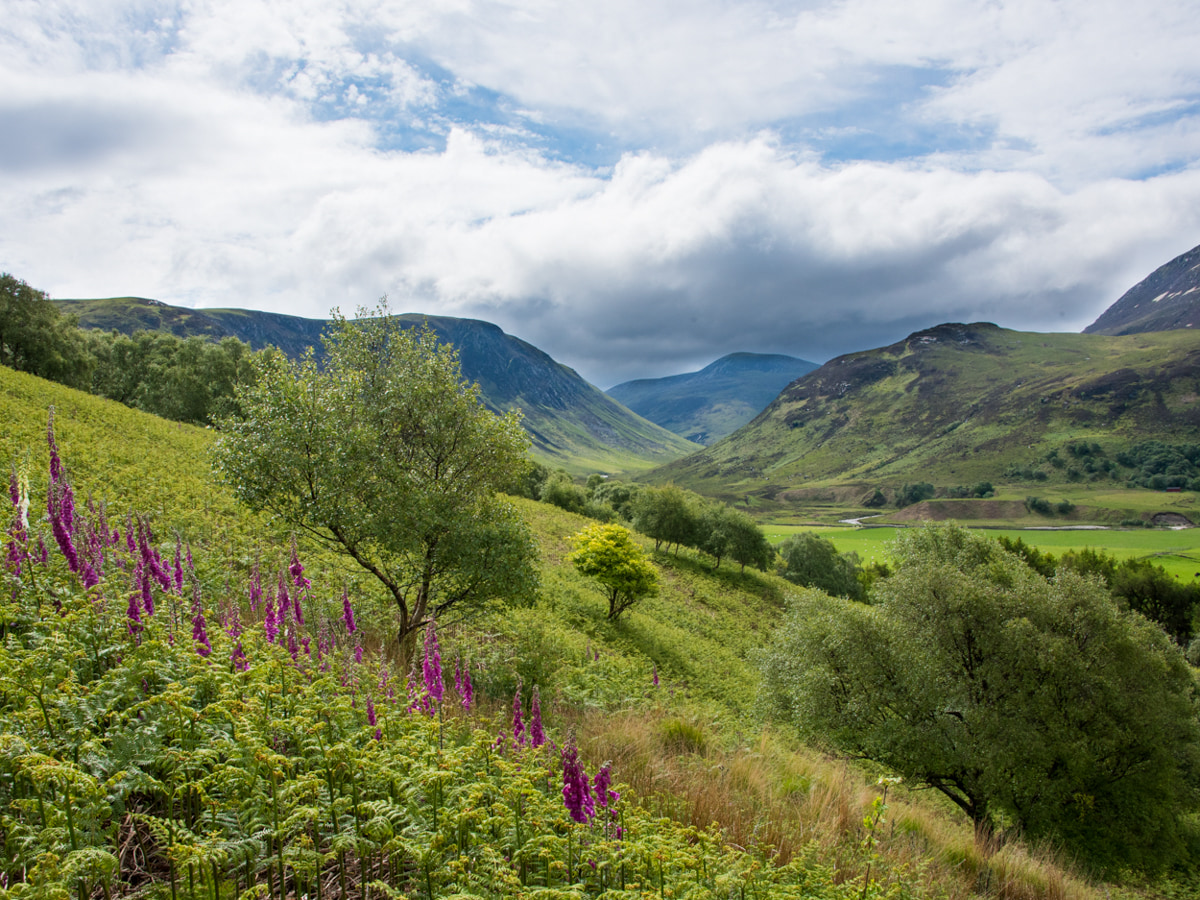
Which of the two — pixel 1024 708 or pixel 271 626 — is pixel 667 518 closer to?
pixel 1024 708

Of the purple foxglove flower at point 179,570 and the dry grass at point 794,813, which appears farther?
the purple foxglove flower at point 179,570

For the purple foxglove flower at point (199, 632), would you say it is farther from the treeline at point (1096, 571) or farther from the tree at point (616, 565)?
the treeline at point (1096, 571)

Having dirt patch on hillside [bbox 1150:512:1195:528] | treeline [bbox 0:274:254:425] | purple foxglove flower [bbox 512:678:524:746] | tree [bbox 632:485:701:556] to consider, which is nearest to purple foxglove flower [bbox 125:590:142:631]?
purple foxglove flower [bbox 512:678:524:746]

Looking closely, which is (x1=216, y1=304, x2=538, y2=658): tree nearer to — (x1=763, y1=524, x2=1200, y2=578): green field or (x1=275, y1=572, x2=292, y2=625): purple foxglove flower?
(x1=275, y1=572, x2=292, y2=625): purple foxglove flower

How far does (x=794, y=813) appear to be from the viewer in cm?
828

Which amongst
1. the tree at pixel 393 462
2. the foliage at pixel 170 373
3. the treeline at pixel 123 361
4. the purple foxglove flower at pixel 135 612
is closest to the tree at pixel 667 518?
the treeline at pixel 123 361

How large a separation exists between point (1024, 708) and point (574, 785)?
87.0ft

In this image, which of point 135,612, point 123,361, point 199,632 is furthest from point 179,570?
point 123,361

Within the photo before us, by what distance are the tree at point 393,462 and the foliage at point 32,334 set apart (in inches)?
2218

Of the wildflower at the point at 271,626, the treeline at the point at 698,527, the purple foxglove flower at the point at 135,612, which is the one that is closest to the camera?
the purple foxglove flower at the point at 135,612

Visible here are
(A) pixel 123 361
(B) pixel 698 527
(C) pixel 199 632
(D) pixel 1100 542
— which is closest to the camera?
(C) pixel 199 632

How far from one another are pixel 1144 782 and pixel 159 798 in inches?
1378

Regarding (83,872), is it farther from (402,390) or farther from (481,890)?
(402,390)

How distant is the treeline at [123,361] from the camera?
51.6m
